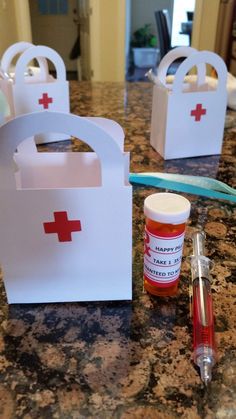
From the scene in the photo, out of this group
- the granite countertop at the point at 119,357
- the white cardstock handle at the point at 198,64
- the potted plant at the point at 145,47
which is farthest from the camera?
the potted plant at the point at 145,47

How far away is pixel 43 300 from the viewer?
493 mm

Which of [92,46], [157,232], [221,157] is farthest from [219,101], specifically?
[92,46]

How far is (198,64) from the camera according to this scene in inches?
37.0

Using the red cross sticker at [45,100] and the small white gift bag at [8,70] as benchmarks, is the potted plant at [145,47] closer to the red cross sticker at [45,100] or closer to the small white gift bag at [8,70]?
the small white gift bag at [8,70]

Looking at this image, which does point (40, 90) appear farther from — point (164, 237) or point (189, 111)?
point (164, 237)

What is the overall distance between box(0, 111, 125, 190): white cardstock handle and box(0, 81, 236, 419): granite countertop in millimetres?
188

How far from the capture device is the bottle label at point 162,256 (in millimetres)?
452

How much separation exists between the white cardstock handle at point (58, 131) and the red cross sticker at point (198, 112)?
2.02 feet

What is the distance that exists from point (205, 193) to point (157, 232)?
37cm

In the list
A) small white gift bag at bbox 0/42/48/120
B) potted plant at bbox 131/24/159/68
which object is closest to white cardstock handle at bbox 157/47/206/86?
small white gift bag at bbox 0/42/48/120

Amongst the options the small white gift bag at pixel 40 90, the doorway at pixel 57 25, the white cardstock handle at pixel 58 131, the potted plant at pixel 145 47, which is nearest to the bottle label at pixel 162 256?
the white cardstock handle at pixel 58 131

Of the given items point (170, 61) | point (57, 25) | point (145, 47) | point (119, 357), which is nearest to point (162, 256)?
point (119, 357)

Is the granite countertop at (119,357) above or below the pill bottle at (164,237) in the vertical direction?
below

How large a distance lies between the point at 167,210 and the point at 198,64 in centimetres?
63
